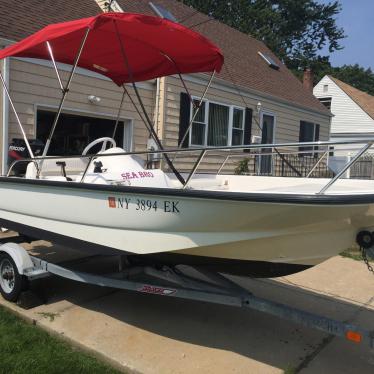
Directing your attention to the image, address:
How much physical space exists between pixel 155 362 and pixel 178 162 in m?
7.62

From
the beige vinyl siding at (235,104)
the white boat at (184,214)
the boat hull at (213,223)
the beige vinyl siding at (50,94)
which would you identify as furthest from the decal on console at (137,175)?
the beige vinyl siding at (50,94)

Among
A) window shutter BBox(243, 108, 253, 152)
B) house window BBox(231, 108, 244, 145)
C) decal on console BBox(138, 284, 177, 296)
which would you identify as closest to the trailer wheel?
decal on console BBox(138, 284, 177, 296)

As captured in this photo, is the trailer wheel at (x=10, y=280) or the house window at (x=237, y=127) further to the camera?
the house window at (x=237, y=127)

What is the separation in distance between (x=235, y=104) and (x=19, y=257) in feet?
31.7

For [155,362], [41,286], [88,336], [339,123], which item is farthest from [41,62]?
[339,123]

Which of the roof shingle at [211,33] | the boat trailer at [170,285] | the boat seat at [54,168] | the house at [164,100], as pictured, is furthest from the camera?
the roof shingle at [211,33]

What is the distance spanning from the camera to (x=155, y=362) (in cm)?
350

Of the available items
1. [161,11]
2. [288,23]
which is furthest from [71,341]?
[288,23]

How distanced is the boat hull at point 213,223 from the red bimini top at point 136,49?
5.51 ft

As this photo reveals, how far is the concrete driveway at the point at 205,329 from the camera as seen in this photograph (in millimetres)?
3537

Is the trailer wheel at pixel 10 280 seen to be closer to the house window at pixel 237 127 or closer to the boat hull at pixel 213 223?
the boat hull at pixel 213 223

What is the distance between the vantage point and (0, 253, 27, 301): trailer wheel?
444 centimetres

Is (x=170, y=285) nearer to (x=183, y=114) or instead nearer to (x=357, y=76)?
(x=183, y=114)

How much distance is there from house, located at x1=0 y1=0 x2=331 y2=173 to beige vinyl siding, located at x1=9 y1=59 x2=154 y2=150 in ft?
0.06
